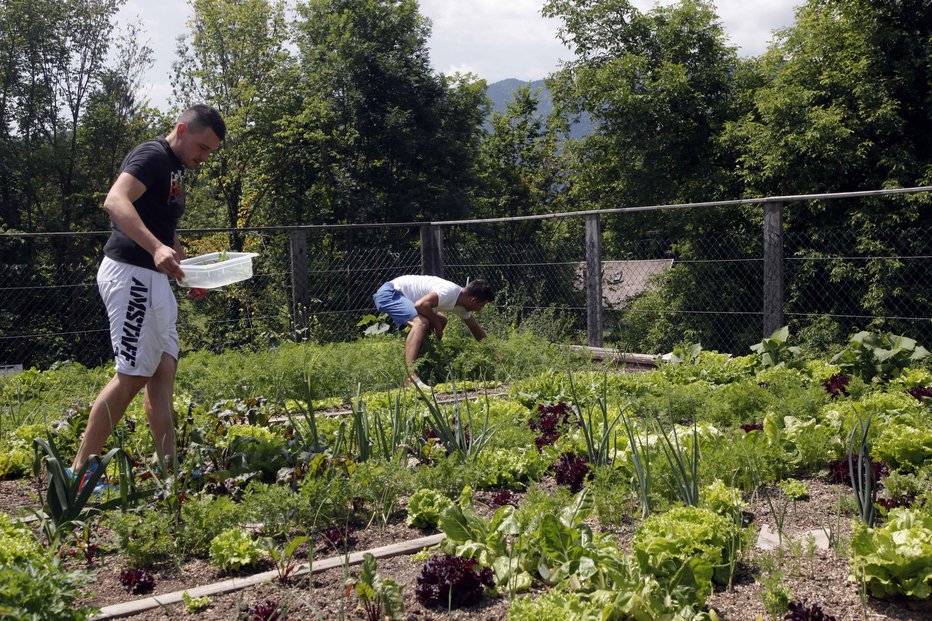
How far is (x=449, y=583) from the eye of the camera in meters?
2.25

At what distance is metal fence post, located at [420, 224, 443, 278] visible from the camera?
974 cm

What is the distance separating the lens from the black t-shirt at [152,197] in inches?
137

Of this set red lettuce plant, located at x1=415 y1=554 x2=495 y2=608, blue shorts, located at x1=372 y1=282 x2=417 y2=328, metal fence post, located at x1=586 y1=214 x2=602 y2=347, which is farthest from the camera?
metal fence post, located at x1=586 y1=214 x2=602 y2=347

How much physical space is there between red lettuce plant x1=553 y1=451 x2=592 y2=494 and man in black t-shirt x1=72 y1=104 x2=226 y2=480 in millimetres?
1632

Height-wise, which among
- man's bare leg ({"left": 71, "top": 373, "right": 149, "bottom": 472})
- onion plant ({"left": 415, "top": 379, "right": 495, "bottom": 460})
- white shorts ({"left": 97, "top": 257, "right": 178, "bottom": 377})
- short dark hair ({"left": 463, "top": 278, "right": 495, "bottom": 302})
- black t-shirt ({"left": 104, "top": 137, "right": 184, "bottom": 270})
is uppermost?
black t-shirt ({"left": 104, "top": 137, "right": 184, "bottom": 270})

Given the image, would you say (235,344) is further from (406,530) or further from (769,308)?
(406,530)

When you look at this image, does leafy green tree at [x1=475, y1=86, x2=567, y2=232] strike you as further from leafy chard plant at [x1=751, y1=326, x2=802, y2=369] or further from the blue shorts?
leafy chard plant at [x1=751, y1=326, x2=802, y2=369]

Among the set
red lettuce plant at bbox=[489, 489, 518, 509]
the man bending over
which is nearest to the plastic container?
red lettuce plant at bbox=[489, 489, 518, 509]

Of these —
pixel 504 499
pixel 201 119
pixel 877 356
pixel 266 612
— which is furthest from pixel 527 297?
pixel 266 612

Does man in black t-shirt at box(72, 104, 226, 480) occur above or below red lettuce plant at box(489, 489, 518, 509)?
above

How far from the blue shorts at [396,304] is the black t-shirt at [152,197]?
3377mm

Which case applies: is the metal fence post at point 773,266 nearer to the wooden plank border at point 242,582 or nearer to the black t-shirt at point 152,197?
the wooden plank border at point 242,582

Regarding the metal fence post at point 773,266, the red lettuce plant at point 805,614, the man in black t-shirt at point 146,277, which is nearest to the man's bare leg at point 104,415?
the man in black t-shirt at point 146,277

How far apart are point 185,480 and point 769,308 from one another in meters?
5.17
